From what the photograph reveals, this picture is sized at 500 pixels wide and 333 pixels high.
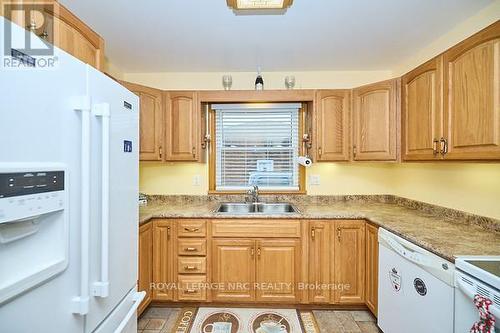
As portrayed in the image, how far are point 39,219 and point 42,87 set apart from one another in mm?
386

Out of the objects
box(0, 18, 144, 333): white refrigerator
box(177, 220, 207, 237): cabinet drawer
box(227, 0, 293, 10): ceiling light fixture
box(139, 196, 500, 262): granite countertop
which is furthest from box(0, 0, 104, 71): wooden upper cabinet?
box(177, 220, 207, 237): cabinet drawer

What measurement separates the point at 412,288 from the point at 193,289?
5.54ft

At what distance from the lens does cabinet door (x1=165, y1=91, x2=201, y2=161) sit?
241 cm

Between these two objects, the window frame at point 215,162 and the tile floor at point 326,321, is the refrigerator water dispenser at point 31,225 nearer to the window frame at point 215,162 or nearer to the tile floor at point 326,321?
the tile floor at point 326,321

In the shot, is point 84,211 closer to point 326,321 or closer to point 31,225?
point 31,225

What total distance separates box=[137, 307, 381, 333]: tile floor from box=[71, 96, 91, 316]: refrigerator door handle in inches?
53.5

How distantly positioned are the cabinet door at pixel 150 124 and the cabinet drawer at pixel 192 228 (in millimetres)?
705

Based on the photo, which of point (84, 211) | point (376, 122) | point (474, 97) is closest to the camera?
point (84, 211)

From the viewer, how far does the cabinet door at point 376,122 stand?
2168 millimetres

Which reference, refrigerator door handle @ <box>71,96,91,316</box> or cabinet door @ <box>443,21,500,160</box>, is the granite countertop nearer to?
cabinet door @ <box>443,21,500,160</box>

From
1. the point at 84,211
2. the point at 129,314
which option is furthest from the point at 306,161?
the point at 84,211

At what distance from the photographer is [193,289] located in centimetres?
214

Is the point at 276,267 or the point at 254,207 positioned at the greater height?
the point at 254,207

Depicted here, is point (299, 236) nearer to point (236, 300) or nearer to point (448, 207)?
point (236, 300)
